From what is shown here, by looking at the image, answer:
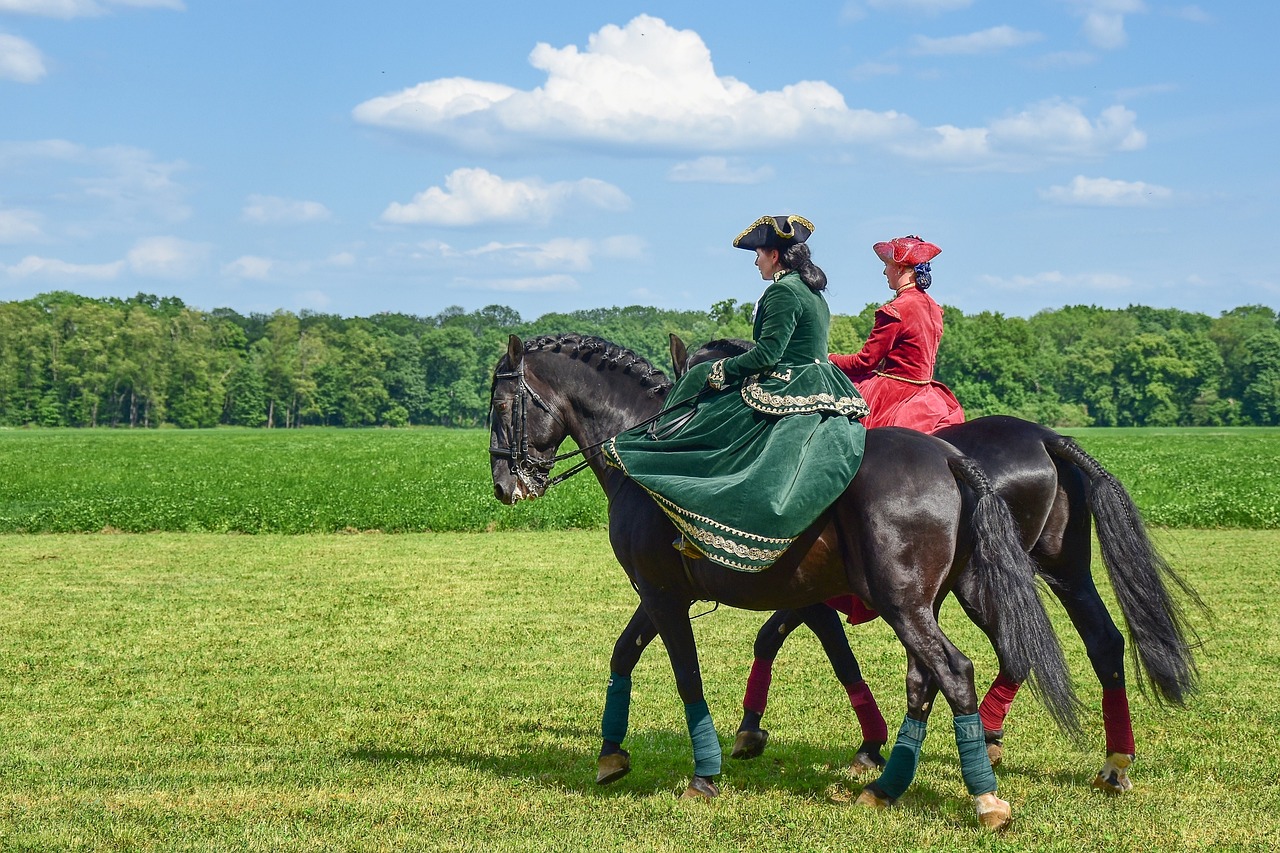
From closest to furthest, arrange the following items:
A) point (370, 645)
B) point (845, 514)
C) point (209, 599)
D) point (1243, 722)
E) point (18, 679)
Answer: point (845, 514) → point (1243, 722) → point (18, 679) → point (370, 645) → point (209, 599)

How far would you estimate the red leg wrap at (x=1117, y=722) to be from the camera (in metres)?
6.47

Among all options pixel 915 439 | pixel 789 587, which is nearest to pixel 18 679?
pixel 789 587

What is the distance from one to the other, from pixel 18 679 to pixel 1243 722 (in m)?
9.34

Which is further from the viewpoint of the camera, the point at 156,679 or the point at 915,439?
the point at 156,679

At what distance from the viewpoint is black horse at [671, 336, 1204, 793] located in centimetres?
650

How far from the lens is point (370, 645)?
11078mm

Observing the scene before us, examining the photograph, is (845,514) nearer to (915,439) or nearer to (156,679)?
(915,439)

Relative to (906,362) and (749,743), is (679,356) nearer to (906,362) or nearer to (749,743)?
(906,362)

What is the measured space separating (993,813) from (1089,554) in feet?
5.92

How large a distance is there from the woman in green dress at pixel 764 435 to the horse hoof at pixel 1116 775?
2.34 metres

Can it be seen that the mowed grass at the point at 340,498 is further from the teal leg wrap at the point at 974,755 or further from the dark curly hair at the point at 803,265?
the teal leg wrap at the point at 974,755

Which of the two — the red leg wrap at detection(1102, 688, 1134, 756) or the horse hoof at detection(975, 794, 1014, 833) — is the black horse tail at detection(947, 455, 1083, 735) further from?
the red leg wrap at detection(1102, 688, 1134, 756)

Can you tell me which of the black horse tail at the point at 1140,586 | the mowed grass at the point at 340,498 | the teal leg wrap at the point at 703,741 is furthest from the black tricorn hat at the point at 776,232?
the mowed grass at the point at 340,498

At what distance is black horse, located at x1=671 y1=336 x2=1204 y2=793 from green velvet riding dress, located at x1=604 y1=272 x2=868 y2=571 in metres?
0.63
